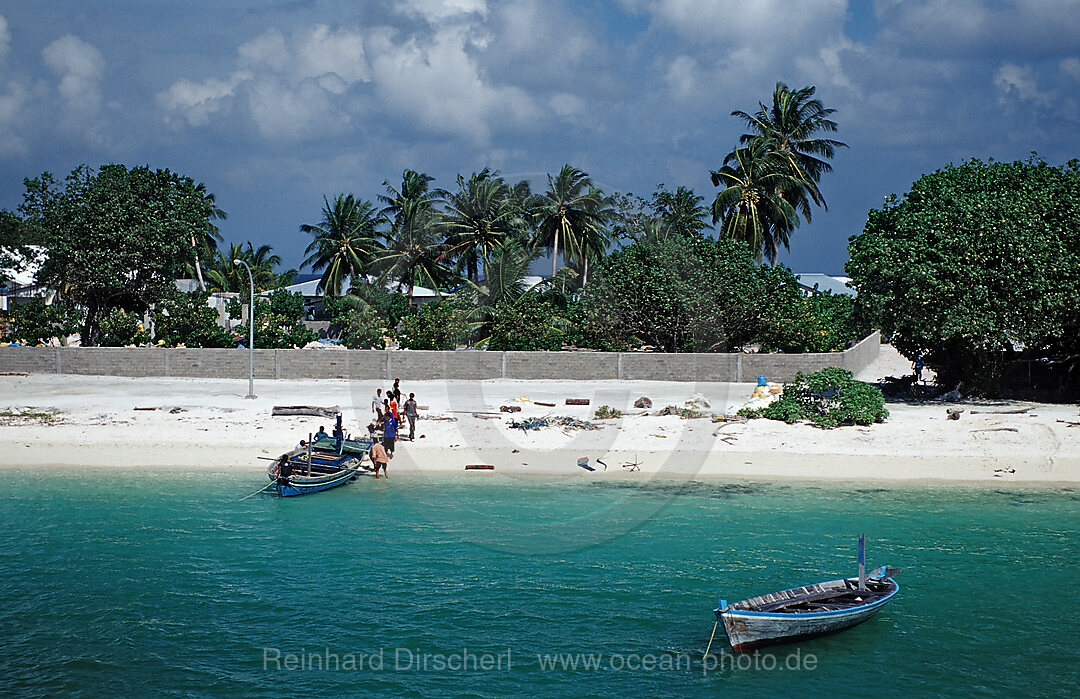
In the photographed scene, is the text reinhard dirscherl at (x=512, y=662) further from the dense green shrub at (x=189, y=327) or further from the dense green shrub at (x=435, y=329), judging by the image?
the dense green shrub at (x=189, y=327)

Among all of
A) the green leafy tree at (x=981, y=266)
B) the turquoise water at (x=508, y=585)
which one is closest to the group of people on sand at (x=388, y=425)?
the turquoise water at (x=508, y=585)

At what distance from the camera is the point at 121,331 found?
47156 millimetres

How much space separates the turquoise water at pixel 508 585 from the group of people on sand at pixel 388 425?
1053mm

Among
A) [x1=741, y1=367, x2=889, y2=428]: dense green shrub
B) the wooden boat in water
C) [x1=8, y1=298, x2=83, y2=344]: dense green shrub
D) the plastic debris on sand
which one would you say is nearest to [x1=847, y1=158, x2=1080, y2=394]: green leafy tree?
[x1=741, y1=367, x2=889, y2=428]: dense green shrub

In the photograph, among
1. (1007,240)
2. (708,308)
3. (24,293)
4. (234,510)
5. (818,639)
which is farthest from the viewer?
(24,293)

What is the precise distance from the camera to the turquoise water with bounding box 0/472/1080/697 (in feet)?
46.7

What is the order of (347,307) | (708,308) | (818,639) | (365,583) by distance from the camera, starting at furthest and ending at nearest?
(347,307) → (708,308) → (365,583) → (818,639)

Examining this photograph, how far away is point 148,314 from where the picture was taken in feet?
174

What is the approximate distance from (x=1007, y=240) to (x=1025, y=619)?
63.3 feet

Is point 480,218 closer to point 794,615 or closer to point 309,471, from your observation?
point 309,471

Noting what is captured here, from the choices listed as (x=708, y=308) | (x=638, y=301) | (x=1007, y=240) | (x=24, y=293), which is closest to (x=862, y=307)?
(x=1007, y=240)

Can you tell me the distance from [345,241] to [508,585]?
187 ft

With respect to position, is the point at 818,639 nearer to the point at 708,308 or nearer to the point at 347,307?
the point at 708,308

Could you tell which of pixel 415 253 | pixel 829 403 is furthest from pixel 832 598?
pixel 415 253
